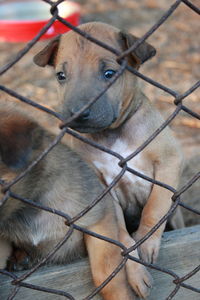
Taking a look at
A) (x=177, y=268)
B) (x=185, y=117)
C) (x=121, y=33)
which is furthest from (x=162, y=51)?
(x=177, y=268)

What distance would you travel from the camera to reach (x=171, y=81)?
18.2 feet

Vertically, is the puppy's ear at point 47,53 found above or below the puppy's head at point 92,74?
above

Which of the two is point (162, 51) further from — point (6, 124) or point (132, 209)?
point (6, 124)

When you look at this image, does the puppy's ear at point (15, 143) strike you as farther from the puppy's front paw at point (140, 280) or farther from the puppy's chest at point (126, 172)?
the puppy's chest at point (126, 172)

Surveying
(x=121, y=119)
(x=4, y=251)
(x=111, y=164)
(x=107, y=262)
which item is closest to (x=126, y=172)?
(x=111, y=164)

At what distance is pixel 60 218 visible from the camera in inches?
87.9

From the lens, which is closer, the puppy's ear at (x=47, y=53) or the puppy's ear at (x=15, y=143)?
the puppy's ear at (x=15, y=143)

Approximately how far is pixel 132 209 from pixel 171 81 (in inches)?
116

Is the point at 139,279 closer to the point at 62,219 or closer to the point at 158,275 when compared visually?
the point at 158,275

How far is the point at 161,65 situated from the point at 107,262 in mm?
4011

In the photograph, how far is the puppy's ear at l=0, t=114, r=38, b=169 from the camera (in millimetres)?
1640

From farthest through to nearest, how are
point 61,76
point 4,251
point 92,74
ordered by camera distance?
point 61,76, point 92,74, point 4,251

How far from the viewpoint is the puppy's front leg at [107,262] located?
2178 millimetres

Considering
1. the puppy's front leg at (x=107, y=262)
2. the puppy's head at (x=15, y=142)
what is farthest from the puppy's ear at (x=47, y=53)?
the puppy's head at (x=15, y=142)
